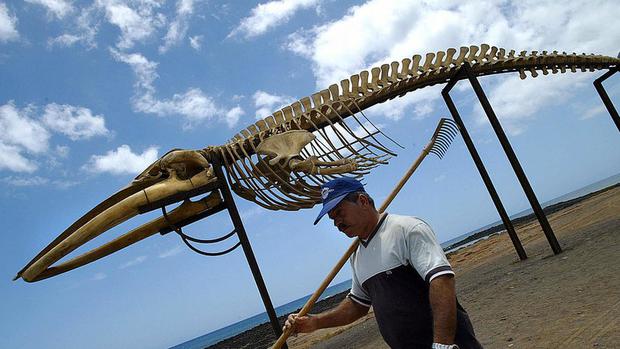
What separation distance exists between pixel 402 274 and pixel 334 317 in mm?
772

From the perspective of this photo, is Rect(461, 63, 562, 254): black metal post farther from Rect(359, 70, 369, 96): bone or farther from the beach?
Rect(359, 70, 369, 96): bone

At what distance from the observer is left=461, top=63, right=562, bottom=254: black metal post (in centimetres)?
907

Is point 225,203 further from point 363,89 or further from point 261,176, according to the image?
point 363,89

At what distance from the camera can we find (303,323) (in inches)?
129

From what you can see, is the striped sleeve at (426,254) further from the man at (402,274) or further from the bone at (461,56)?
the bone at (461,56)

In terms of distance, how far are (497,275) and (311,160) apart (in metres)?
5.12

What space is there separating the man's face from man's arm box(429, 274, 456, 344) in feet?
1.87

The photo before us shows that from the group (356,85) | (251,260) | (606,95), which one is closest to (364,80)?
(356,85)

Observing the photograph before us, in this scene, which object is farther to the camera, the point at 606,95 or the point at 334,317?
the point at 606,95

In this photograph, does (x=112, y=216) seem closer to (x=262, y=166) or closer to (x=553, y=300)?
(x=262, y=166)

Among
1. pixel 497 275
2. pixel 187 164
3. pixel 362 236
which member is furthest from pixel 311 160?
pixel 497 275

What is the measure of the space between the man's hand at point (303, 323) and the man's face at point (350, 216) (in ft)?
2.65

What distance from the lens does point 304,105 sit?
327 inches

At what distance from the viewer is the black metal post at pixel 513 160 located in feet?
29.8
